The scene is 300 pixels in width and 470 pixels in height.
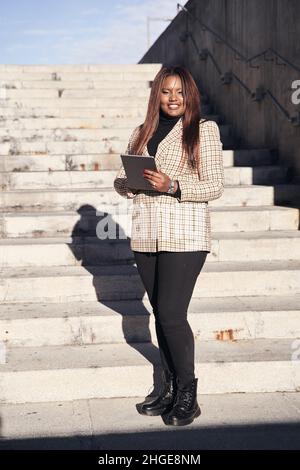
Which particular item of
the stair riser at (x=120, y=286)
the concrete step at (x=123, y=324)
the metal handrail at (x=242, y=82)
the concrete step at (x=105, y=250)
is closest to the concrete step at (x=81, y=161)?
the metal handrail at (x=242, y=82)

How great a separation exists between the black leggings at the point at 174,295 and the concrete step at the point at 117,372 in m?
0.58

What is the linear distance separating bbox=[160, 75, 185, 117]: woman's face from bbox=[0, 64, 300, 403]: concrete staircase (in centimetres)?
163

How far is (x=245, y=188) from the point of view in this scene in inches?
252

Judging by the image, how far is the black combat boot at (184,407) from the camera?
3.66m

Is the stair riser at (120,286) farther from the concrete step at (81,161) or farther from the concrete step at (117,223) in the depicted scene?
the concrete step at (81,161)

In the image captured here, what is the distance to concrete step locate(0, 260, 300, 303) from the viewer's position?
16.6 feet

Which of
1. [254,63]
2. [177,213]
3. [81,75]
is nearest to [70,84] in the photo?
[81,75]

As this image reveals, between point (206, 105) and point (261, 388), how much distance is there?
19.3ft

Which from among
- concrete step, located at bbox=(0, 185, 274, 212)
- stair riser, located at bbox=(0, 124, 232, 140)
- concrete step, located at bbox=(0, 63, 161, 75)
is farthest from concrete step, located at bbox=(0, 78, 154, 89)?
concrete step, located at bbox=(0, 185, 274, 212)

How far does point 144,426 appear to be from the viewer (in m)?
3.69

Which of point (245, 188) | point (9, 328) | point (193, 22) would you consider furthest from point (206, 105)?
point (9, 328)

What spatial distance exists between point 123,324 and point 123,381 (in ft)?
1.86

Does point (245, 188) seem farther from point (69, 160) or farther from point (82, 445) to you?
point (82, 445)
